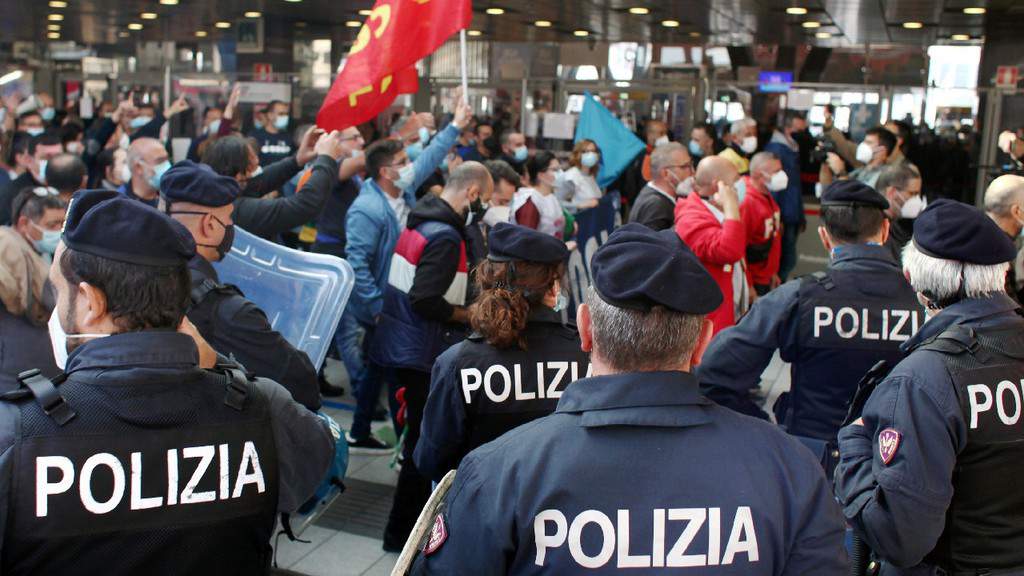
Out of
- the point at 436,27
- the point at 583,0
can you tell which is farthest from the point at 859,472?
the point at 583,0

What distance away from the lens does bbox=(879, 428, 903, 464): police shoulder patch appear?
2.69 metres

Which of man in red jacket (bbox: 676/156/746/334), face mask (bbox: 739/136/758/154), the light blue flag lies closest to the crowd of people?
man in red jacket (bbox: 676/156/746/334)

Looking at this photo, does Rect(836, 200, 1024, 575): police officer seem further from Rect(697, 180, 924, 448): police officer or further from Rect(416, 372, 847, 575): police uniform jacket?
Rect(416, 372, 847, 575): police uniform jacket

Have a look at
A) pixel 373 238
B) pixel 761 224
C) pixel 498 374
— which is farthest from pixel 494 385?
pixel 761 224

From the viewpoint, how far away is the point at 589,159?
33.0 ft

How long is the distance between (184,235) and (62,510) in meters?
0.64

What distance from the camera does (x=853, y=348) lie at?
3.79 m

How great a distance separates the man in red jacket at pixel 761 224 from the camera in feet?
25.5

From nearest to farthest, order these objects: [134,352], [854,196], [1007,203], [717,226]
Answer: [134,352]
[854,196]
[1007,203]
[717,226]

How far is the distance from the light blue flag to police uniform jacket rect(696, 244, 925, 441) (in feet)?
21.2

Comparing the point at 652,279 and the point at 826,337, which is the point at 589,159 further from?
the point at 652,279

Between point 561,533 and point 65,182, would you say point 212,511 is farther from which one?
point 65,182

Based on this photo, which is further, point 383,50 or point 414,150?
point 414,150

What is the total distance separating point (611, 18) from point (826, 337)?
10.9 meters
